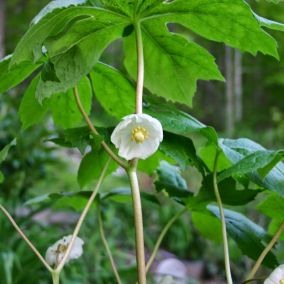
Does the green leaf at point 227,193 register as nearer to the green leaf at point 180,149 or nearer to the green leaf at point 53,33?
the green leaf at point 180,149

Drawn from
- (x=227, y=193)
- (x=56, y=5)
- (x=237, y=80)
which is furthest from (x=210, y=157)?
(x=237, y=80)

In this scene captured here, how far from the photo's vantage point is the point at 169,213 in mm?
3334

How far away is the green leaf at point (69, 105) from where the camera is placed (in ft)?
2.05

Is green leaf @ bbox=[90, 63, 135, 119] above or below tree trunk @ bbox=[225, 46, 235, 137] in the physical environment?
above

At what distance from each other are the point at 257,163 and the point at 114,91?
241mm

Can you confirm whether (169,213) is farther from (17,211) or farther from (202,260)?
(17,211)

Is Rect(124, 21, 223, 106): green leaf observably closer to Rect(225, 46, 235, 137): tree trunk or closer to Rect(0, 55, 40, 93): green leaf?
Rect(0, 55, 40, 93): green leaf

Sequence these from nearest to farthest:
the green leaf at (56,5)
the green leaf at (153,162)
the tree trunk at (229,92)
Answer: the green leaf at (56,5), the green leaf at (153,162), the tree trunk at (229,92)

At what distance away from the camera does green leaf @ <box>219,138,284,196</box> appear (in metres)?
0.47

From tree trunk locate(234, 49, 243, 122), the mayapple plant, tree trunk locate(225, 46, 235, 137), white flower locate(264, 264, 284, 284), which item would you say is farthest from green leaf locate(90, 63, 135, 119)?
tree trunk locate(234, 49, 243, 122)

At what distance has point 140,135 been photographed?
1.43 ft

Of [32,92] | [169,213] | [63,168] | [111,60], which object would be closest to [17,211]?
[63,168]

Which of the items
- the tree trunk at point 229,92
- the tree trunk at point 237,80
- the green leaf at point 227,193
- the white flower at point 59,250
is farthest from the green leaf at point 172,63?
the tree trunk at point 237,80

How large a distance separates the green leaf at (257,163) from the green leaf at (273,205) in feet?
0.35
